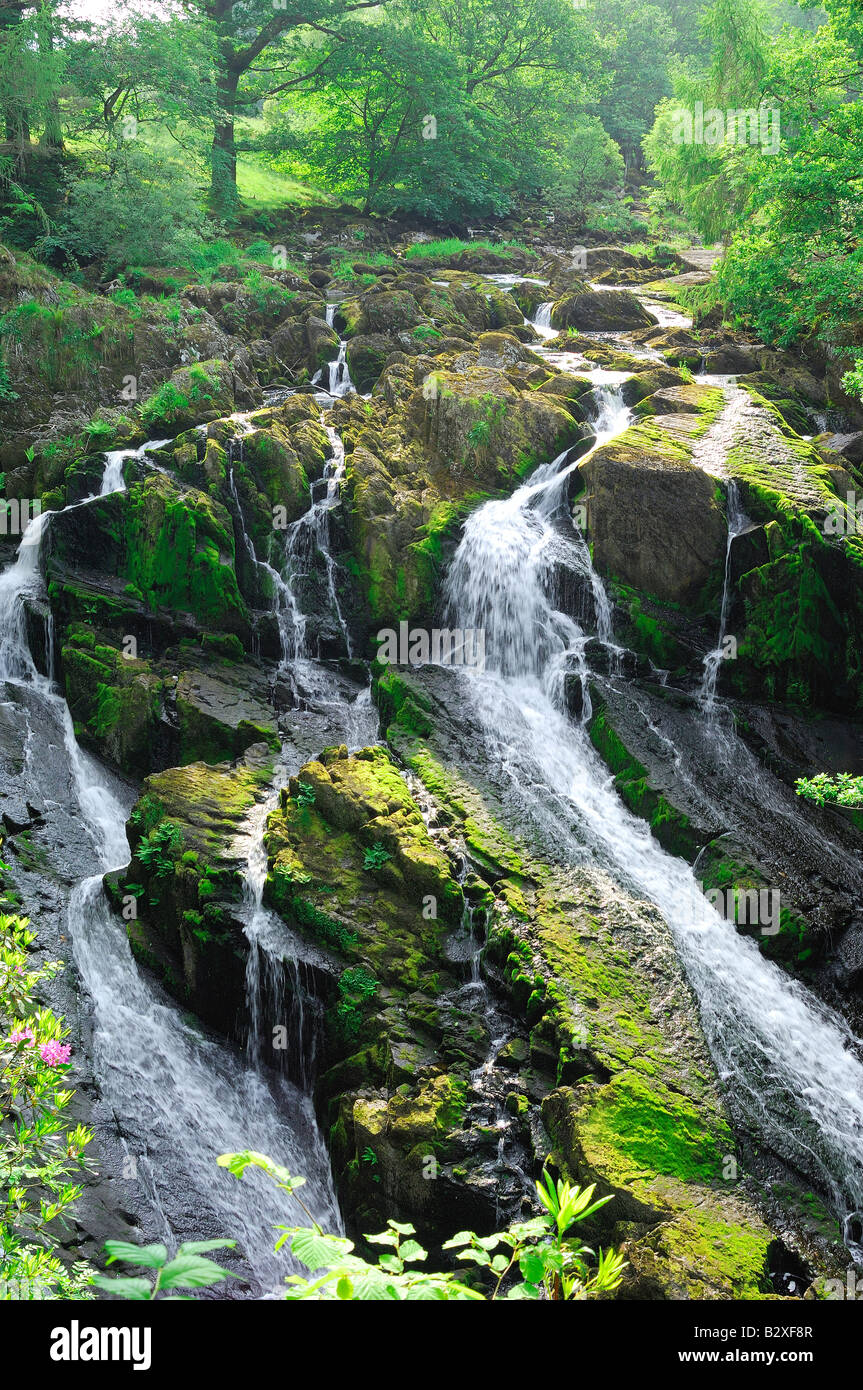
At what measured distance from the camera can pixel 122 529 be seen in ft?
44.2

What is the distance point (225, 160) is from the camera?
27.6 meters

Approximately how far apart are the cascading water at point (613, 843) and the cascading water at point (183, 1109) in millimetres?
4005

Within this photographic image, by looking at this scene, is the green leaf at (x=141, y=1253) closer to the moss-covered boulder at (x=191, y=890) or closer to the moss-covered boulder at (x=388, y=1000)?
the moss-covered boulder at (x=388, y=1000)

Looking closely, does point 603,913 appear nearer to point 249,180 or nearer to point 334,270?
point 334,270

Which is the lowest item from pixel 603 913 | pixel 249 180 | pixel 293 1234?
pixel 603 913

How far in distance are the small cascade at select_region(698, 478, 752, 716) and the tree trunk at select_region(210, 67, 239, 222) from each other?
69.5 ft

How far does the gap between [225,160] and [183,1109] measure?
29.5 meters

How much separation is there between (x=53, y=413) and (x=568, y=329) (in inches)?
517

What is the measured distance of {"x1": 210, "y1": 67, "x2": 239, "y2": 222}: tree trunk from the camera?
2708 centimetres

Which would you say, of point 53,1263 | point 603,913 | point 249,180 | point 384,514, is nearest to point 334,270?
point 249,180

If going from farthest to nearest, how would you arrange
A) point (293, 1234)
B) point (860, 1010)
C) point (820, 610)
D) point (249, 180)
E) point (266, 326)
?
1. point (249, 180)
2. point (266, 326)
3. point (820, 610)
4. point (860, 1010)
5. point (293, 1234)

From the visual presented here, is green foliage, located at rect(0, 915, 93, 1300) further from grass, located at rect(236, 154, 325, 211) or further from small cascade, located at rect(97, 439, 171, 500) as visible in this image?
grass, located at rect(236, 154, 325, 211)

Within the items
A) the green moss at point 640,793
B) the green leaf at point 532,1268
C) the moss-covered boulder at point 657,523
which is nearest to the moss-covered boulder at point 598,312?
the moss-covered boulder at point 657,523

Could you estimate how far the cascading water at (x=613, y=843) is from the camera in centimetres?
750
